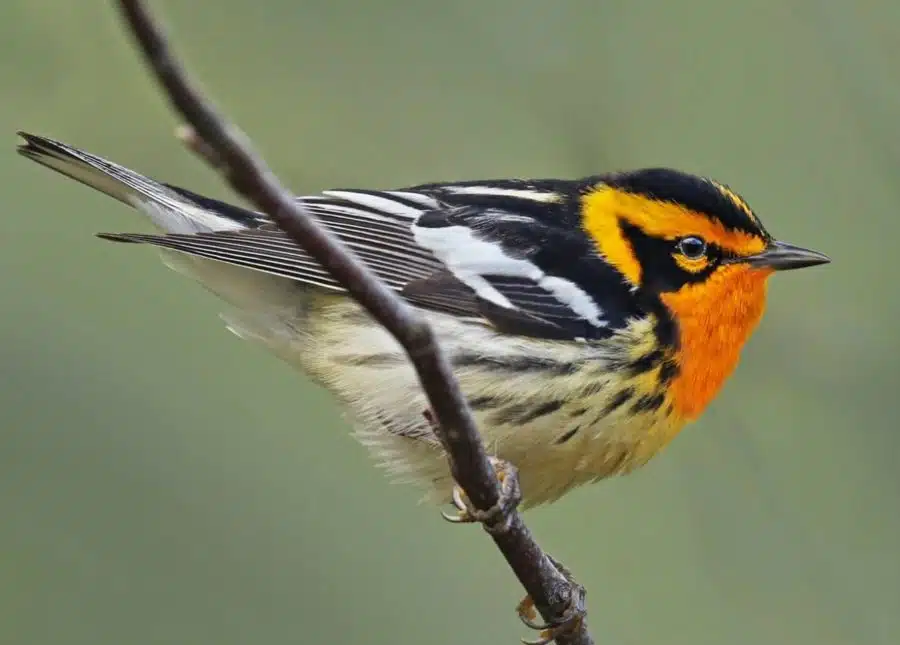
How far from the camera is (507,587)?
4.37 metres

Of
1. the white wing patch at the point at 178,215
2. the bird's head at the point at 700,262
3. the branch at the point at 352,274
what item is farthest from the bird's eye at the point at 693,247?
the white wing patch at the point at 178,215

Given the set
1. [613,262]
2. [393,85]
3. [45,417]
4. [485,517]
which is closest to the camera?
[485,517]

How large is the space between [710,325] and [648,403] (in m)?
0.30

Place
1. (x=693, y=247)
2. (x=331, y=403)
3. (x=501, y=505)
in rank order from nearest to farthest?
(x=501, y=505)
(x=693, y=247)
(x=331, y=403)

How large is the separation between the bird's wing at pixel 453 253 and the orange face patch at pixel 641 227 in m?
0.06

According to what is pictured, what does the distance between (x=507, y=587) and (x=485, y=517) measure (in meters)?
2.14

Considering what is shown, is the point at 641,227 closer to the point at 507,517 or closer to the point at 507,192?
the point at 507,192

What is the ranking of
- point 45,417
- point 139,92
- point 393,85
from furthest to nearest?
point 393,85 < point 139,92 < point 45,417

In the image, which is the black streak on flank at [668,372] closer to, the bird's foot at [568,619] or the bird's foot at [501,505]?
the bird's foot at [568,619]

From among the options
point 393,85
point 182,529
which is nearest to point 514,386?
point 182,529

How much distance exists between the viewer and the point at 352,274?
1583 millimetres

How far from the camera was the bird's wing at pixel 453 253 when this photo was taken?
10.2 feet

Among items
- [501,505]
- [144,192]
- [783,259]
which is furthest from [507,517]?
[144,192]

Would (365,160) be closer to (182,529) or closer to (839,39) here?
(182,529)
